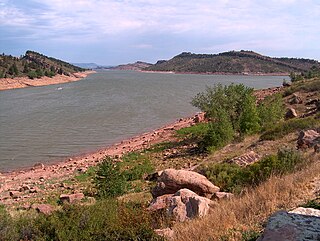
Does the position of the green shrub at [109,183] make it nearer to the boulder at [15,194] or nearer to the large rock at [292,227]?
the boulder at [15,194]

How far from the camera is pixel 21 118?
39.8 meters

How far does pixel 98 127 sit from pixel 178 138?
10.5 metres

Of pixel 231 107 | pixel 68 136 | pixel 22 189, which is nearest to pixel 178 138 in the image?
pixel 231 107

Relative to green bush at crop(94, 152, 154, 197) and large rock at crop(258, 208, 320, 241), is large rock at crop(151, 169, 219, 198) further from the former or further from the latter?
large rock at crop(258, 208, 320, 241)

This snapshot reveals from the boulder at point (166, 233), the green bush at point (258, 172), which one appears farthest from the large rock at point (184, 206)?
the green bush at point (258, 172)

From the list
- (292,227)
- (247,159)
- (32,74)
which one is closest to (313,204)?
(292,227)

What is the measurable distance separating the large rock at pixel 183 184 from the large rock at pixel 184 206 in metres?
1.68

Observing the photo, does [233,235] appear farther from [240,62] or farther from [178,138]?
[240,62]

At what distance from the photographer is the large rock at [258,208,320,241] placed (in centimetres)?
413

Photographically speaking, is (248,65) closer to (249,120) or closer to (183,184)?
(249,120)

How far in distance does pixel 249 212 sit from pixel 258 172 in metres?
4.31

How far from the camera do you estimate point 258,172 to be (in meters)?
10.3

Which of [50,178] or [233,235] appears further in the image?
[50,178]

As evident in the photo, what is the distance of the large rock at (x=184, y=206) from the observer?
750cm
